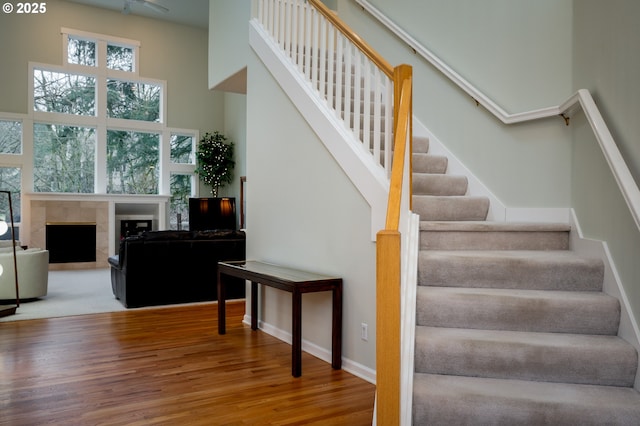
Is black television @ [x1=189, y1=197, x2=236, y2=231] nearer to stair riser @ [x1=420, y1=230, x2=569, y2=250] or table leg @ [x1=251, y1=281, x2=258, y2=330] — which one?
table leg @ [x1=251, y1=281, x2=258, y2=330]

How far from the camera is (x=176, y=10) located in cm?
1084

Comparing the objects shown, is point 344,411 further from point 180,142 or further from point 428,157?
point 180,142

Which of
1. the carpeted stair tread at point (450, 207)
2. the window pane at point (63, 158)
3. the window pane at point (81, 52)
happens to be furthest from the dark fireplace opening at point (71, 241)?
the carpeted stair tread at point (450, 207)

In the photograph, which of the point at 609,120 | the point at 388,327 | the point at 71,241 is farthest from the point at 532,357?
the point at 71,241

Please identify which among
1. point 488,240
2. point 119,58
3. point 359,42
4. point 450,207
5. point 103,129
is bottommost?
point 488,240

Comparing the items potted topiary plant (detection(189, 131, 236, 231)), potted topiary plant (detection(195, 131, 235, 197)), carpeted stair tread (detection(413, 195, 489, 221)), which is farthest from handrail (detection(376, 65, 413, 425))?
potted topiary plant (detection(195, 131, 235, 197))

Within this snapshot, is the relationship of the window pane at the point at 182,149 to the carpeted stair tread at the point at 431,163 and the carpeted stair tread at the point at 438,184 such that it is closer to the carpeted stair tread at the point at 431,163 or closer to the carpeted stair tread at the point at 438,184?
the carpeted stair tread at the point at 431,163

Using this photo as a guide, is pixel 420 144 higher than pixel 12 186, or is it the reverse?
pixel 420 144

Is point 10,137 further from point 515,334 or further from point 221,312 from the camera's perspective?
point 515,334

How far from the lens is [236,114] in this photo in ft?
37.8

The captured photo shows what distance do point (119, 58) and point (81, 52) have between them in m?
0.75

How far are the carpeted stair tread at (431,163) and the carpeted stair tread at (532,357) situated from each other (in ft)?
6.59

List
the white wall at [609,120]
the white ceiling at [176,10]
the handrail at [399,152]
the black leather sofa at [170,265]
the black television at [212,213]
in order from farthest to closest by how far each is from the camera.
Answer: the black television at [212,213] < the white ceiling at [176,10] < the black leather sofa at [170,265] < the white wall at [609,120] < the handrail at [399,152]

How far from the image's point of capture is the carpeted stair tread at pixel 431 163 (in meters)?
4.25
